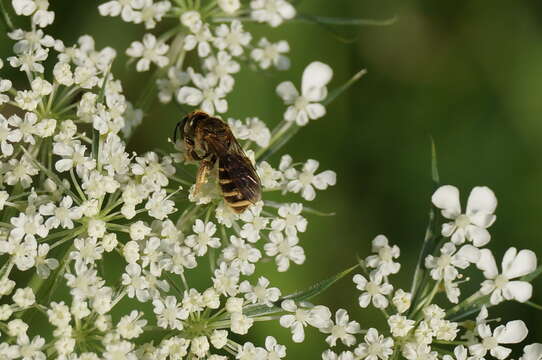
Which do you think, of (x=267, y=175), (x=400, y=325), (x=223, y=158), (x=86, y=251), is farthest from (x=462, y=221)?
(x=86, y=251)

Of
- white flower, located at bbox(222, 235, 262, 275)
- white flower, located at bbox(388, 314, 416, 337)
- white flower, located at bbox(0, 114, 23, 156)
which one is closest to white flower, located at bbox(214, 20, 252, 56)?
white flower, located at bbox(222, 235, 262, 275)

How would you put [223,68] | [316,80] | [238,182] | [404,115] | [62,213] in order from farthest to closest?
[404,115] < [316,80] < [223,68] < [238,182] < [62,213]

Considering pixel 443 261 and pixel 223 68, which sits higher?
pixel 223 68

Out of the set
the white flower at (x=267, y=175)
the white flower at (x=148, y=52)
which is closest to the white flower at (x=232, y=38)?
the white flower at (x=148, y=52)

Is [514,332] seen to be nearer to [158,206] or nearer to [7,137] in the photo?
[158,206]

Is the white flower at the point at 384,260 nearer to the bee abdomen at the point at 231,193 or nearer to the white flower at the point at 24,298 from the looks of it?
the bee abdomen at the point at 231,193

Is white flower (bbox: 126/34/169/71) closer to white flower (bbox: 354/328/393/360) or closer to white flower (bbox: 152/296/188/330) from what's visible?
white flower (bbox: 152/296/188/330)

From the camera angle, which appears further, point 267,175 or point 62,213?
point 267,175
